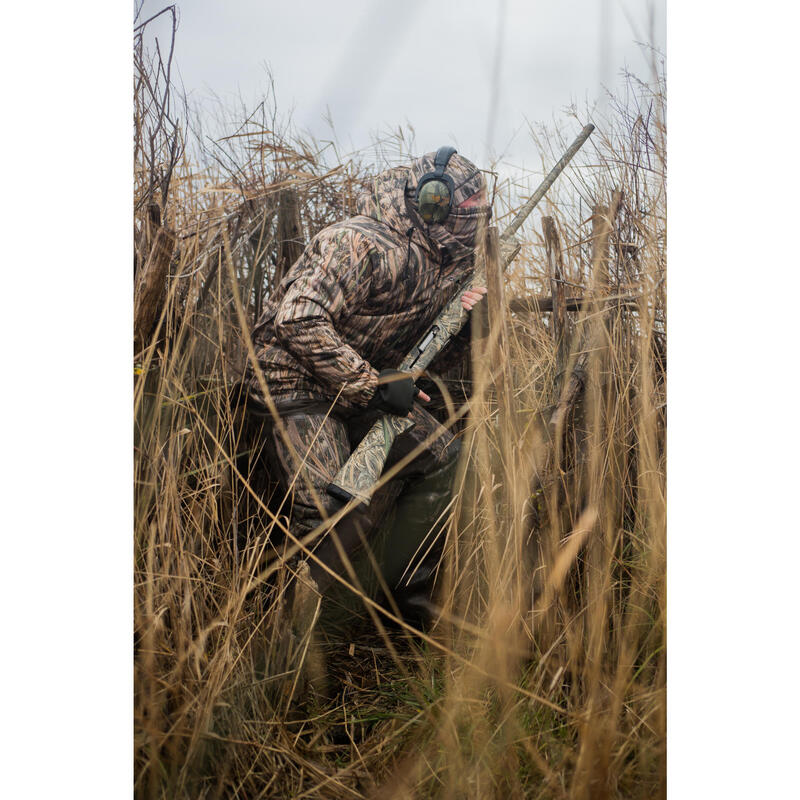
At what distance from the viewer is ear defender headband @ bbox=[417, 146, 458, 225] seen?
1.91 meters

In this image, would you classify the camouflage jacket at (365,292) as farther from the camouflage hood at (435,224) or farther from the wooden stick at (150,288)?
the wooden stick at (150,288)

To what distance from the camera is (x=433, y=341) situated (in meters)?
1.94

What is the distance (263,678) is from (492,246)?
4.18ft

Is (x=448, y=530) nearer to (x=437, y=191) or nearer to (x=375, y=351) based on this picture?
(x=375, y=351)

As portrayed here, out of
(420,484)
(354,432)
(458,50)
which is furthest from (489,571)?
(458,50)

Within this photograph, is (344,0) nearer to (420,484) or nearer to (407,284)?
(407,284)

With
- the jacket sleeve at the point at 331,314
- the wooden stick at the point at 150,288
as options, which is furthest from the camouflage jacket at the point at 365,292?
the wooden stick at the point at 150,288

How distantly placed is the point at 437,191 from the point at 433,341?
40 centimetres

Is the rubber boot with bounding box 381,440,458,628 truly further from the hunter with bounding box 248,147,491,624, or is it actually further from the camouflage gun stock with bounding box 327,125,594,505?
the camouflage gun stock with bounding box 327,125,594,505

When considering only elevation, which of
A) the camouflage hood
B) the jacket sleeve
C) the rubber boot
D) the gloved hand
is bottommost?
the rubber boot

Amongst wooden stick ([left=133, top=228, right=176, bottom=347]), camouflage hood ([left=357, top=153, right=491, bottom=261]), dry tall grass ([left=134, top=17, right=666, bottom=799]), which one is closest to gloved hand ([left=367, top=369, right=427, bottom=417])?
dry tall grass ([left=134, top=17, right=666, bottom=799])

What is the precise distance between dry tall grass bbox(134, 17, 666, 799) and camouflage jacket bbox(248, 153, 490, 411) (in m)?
0.08

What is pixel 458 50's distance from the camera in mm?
1908

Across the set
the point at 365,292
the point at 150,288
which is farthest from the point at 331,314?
the point at 150,288
